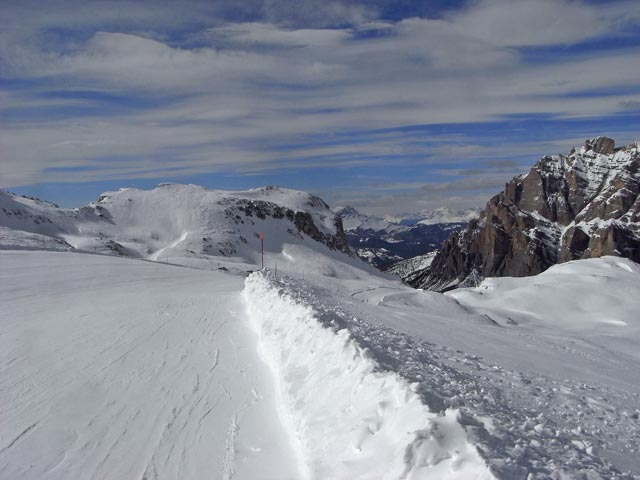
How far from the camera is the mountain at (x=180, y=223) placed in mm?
92812

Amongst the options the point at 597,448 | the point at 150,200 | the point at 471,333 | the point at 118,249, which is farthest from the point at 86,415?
the point at 150,200

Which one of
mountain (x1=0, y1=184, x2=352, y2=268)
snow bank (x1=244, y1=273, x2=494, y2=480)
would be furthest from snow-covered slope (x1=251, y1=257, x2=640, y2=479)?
mountain (x1=0, y1=184, x2=352, y2=268)

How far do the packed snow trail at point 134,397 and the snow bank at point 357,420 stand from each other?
375mm

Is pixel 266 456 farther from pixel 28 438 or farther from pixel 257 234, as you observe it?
pixel 257 234

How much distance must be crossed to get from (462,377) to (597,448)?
2.50 meters

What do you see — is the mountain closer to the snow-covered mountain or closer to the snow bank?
the snow-covered mountain

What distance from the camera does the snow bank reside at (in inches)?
191

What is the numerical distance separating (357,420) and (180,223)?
115653mm

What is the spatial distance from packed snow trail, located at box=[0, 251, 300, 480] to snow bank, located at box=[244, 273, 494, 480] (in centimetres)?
38

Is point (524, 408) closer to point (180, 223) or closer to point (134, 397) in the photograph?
point (134, 397)

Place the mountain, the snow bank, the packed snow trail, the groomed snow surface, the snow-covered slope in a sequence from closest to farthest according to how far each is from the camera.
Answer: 1. the snow bank
2. the snow-covered slope
3. the groomed snow surface
4. the packed snow trail
5. the mountain

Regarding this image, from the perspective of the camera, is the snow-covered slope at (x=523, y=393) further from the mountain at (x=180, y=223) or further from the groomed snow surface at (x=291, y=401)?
the mountain at (x=180, y=223)

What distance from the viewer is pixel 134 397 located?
26.8 feet

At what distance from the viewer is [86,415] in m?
7.38
